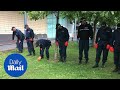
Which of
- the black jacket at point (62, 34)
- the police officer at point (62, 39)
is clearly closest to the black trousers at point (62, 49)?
the police officer at point (62, 39)

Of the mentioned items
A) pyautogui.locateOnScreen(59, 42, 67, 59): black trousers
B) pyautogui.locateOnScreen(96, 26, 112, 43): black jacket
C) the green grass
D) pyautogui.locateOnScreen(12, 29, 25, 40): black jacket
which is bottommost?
the green grass

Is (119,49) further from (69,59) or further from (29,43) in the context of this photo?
(29,43)

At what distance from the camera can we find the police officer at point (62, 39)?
11.6m

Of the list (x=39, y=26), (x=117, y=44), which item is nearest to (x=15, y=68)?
(x=117, y=44)

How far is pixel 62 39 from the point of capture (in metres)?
11.7

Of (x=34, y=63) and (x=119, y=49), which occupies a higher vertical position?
(x=119, y=49)

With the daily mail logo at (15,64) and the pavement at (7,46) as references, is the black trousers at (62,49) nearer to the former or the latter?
the pavement at (7,46)

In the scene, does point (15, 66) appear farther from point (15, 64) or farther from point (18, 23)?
point (18, 23)

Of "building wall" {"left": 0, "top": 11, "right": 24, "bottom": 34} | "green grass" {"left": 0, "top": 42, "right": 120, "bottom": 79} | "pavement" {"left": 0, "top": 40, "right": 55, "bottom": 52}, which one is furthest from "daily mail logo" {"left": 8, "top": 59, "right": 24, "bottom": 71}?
"building wall" {"left": 0, "top": 11, "right": 24, "bottom": 34}

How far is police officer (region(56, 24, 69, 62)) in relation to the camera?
11.6 meters

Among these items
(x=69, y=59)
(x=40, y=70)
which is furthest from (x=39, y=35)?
(x=40, y=70)

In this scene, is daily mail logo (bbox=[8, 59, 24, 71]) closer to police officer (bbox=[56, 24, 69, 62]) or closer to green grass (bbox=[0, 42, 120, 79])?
green grass (bbox=[0, 42, 120, 79])
